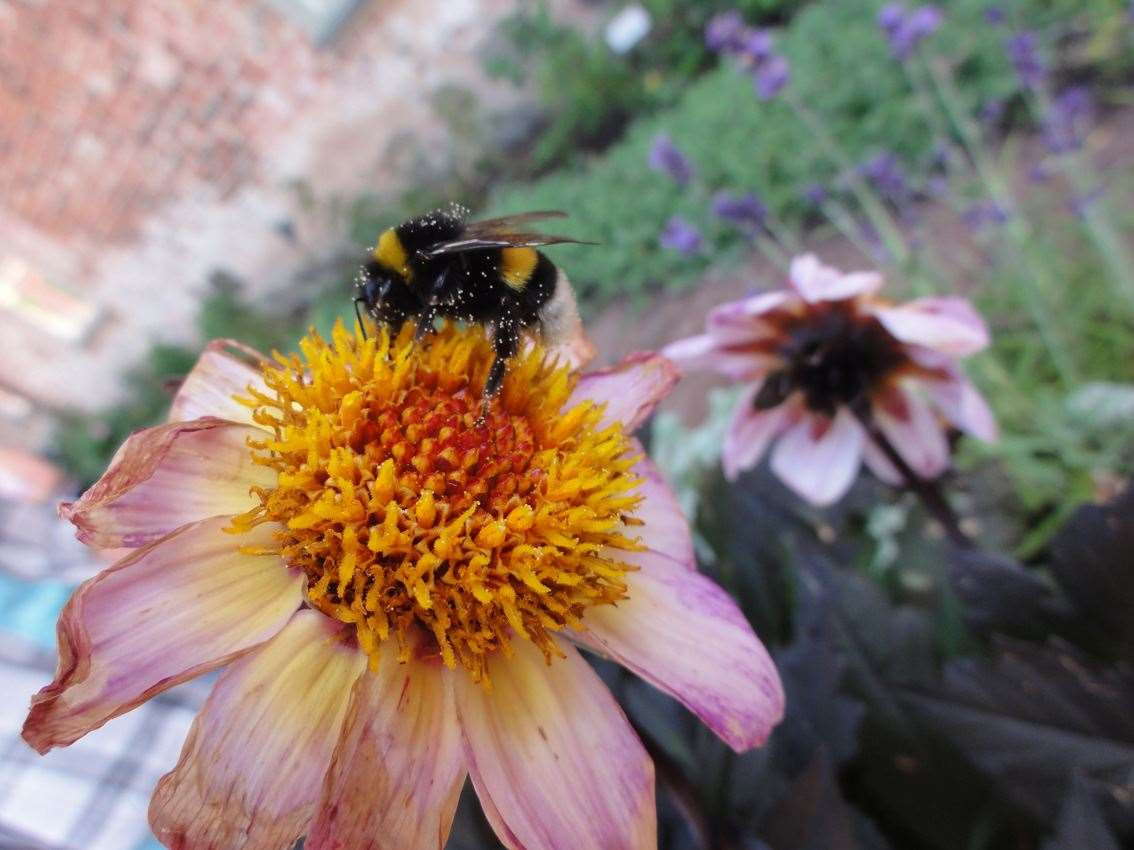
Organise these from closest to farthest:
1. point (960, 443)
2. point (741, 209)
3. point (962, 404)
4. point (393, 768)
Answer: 1. point (393, 768)
2. point (962, 404)
3. point (741, 209)
4. point (960, 443)

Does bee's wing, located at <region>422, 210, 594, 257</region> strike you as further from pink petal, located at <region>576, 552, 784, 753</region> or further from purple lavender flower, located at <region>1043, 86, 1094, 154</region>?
purple lavender flower, located at <region>1043, 86, 1094, 154</region>

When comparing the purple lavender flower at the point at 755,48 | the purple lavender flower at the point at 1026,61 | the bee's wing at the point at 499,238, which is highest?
the purple lavender flower at the point at 755,48

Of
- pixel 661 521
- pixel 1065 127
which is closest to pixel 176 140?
pixel 1065 127

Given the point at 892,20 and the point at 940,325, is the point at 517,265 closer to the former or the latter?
the point at 940,325

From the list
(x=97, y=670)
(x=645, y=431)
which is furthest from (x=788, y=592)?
(x=97, y=670)

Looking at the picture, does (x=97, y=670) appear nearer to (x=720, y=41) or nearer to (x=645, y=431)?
(x=645, y=431)

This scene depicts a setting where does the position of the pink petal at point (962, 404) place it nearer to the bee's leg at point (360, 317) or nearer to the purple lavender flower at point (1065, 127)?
the bee's leg at point (360, 317)

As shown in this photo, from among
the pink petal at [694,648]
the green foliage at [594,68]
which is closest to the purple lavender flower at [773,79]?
the pink petal at [694,648]
